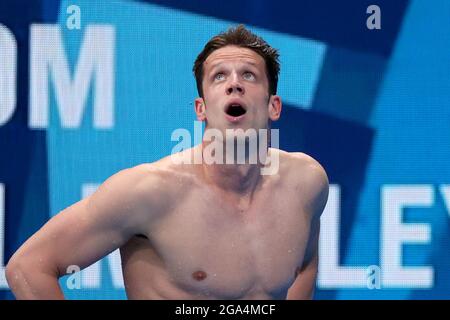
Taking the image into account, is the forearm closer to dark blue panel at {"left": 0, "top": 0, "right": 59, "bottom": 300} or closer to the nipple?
the nipple

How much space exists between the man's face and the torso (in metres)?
0.18

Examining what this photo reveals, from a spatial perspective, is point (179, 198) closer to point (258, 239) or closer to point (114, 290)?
point (258, 239)

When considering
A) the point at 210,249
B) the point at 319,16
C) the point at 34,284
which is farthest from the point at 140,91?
the point at 34,284

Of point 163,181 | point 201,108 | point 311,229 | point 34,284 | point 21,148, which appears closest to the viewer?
point 34,284

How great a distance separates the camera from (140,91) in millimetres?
3229

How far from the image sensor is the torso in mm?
2078

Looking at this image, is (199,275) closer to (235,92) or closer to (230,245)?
(230,245)

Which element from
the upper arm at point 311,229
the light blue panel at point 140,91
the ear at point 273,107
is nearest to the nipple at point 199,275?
the upper arm at point 311,229

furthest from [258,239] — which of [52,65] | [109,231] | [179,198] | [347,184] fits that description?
[52,65]

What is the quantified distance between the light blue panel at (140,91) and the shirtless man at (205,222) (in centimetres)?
101

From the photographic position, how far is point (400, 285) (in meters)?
3.21

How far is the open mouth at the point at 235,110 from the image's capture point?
6.81 ft

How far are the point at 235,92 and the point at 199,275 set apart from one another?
1.49 ft
